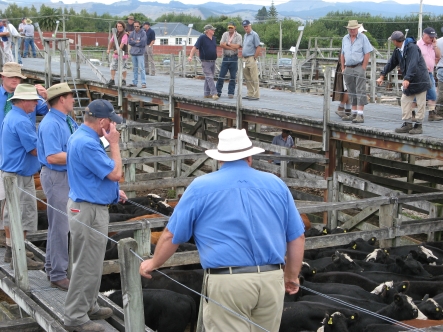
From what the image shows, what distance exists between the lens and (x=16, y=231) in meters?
6.88

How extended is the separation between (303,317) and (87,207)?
2932 millimetres

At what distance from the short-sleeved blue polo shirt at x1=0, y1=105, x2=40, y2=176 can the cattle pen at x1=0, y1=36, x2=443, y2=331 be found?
1.44 feet

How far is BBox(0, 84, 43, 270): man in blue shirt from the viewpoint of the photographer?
24.8 ft

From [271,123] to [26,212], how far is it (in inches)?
307

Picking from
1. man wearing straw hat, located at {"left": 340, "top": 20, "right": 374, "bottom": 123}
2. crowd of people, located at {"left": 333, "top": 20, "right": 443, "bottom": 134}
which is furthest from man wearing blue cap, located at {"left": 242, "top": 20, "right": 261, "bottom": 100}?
man wearing straw hat, located at {"left": 340, "top": 20, "right": 374, "bottom": 123}

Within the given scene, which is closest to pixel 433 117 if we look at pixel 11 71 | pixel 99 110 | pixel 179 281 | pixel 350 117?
pixel 350 117

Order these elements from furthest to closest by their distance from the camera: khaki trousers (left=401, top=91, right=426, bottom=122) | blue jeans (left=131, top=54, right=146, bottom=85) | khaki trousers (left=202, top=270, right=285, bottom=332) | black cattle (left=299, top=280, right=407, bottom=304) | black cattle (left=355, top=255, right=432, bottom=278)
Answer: blue jeans (left=131, top=54, right=146, bottom=85)
khaki trousers (left=401, top=91, right=426, bottom=122)
black cattle (left=355, top=255, right=432, bottom=278)
black cattle (left=299, top=280, right=407, bottom=304)
khaki trousers (left=202, top=270, right=285, bottom=332)

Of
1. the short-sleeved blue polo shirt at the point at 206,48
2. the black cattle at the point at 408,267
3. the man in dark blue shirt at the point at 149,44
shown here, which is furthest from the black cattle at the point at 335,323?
the man in dark blue shirt at the point at 149,44

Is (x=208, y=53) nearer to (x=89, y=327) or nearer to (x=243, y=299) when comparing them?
(x=89, y=327)

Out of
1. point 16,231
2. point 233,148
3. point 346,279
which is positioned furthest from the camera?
point 346,279

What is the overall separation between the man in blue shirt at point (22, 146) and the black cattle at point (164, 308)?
1212 millimetres

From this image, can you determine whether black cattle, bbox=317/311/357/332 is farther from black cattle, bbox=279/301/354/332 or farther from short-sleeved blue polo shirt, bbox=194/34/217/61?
short-sleeved blue polo shirt, bbox=194/34/217/61

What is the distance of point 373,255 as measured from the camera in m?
10.2

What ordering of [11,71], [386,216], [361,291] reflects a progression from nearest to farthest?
1. [361,291]
2. [11,71]
3. [386,216]
